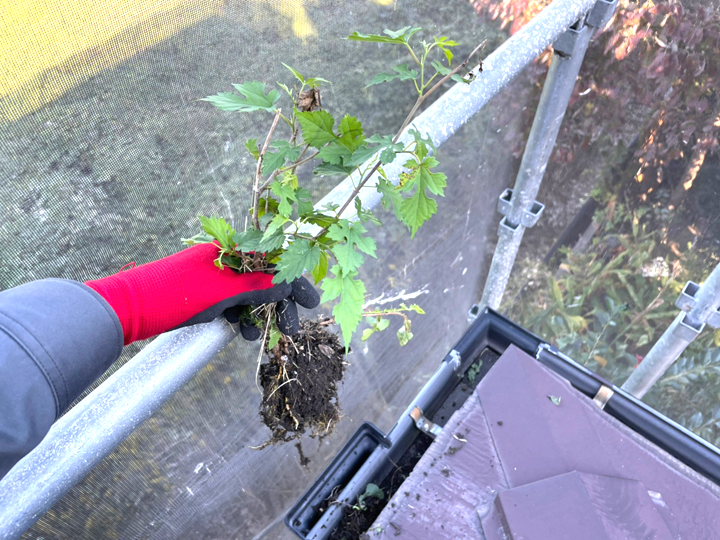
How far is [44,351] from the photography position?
84cm

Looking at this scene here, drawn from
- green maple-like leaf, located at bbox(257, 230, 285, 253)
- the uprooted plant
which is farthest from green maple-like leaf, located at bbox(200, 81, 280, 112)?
green maple-like leaf, located at bbox(257, 230, 285, 253)

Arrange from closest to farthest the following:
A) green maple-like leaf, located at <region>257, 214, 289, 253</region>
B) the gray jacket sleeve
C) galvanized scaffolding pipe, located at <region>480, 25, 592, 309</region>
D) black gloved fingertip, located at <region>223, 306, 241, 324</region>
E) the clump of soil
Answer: the gray jacket sleeve → green maple-like leaf, located at <region>257, 214, 289, 253</region> → black gloved fingertip, located at <region>223, 306, 241, 324</region> → the clump of soil → galvanized scaffolding pipe, located at <region>480, 25, 592, 309</region>

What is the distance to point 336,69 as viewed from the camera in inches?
56.7

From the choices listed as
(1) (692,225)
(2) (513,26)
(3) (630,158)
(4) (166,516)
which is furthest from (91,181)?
(1) (692,225)

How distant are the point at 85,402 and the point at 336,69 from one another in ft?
3.52

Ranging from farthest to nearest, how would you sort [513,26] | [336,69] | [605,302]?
[605,302] < [513,26] < [336,69]

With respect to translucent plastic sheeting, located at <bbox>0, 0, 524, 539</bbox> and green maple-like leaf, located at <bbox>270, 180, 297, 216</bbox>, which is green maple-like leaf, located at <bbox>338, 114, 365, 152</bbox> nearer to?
green maple-like leaf, located at <bbox>270, 180, 297, 216</bbox>

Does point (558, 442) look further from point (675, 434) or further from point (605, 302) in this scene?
point (605, 302)

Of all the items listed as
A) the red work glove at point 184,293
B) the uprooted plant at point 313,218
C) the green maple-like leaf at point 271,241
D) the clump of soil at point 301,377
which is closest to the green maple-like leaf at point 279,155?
the uprooted plant at point 313,218

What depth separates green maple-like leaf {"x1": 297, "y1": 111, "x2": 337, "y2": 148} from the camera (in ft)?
2.79

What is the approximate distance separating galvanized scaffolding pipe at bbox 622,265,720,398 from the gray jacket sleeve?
2053 millimetres

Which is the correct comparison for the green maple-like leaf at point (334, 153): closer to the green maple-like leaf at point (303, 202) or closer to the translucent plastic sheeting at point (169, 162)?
the green maple-like leaf at point (303, 202)

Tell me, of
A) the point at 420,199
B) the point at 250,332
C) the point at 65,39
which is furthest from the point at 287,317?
the point at 65,39

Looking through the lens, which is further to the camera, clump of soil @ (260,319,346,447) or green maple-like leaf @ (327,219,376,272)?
clump of soil @ (260,319,346,447)
